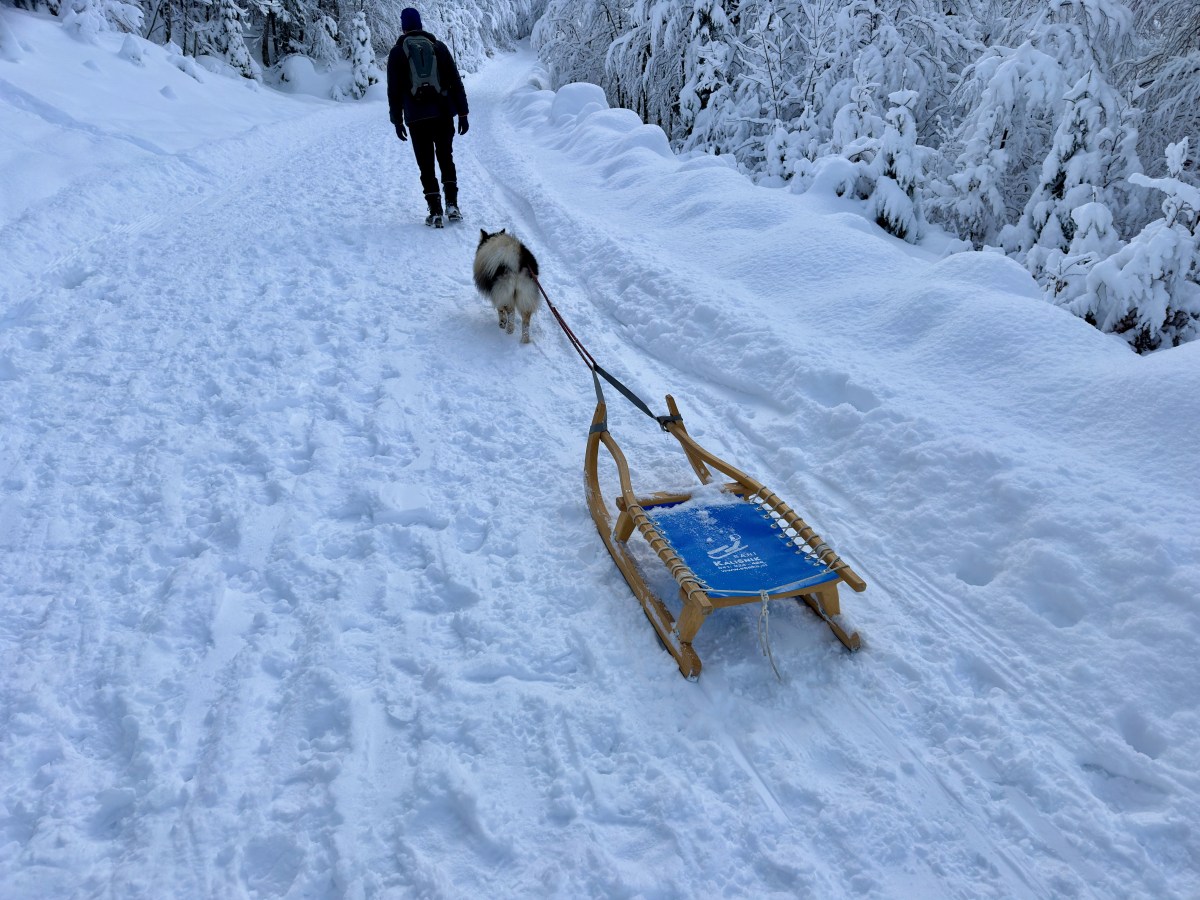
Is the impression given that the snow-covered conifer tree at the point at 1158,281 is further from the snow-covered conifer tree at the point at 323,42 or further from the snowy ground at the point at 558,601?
the snow-covered conifer tree at the point at 323,42

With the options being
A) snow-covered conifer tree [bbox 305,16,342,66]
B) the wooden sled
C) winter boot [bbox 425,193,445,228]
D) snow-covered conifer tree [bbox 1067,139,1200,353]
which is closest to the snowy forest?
snow-covered conifer tree [bbox 1067,139,1200,353]

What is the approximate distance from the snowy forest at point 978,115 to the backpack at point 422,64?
4522 millimetres

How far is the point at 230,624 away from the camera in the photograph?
254cm

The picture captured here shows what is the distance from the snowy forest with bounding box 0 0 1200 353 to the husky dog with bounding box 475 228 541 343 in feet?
13.4

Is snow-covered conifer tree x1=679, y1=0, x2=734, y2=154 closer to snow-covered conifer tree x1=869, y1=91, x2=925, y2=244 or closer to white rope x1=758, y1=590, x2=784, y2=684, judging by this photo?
snow-covered conifer tree x1=869, y1=91, x2=925, y2=244

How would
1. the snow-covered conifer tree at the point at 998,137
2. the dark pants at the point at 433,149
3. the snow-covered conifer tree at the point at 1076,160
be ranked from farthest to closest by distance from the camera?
the snow-covered conifer tree at the point at 998,137 → the dark pants at the point at 433,149 → the snow-covered conifer tree at the point at 1076,160

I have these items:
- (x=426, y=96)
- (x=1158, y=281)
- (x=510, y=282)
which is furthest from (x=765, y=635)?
(x=426, y=96)

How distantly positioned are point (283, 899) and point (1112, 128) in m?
8.83

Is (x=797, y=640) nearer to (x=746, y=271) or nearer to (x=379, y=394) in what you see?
(x=379, y=394)

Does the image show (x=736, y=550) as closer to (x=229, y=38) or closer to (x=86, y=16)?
(x=86, y=16)

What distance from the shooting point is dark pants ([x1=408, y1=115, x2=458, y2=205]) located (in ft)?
23.1

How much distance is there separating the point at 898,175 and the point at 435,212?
17.2 feet

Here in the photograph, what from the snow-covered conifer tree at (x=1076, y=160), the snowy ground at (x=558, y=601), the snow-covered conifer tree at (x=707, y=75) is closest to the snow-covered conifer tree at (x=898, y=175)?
the snow-covered conifer tree at (x=1076, y=160)

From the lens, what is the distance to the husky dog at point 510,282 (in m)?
4.84
